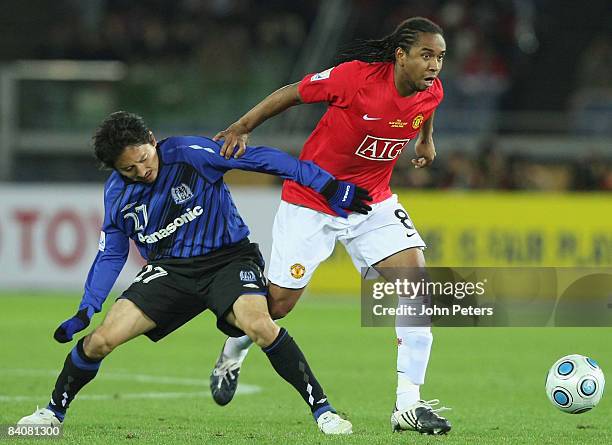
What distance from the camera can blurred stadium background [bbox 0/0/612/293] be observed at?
52.1 ft

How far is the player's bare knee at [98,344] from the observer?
20.0 ft

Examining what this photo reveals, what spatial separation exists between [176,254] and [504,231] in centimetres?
993

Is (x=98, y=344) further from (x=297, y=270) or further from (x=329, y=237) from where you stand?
(x=329, y=237)

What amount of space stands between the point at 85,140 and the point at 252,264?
44.5 ft

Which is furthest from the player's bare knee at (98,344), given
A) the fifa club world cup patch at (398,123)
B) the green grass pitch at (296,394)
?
the fifa club world cup patch at (398,123)

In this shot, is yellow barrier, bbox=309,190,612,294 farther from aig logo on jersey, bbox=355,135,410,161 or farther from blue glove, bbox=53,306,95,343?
blue glove, bbox=53,306,95,343

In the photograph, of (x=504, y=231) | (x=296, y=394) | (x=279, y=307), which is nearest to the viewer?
(x=279, y=307)

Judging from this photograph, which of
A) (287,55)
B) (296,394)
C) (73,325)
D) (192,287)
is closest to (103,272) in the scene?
(73,325)

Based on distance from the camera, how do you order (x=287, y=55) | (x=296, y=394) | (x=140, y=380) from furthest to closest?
1. (x=287, y=55)
2. (x=140, y=380)
3. (x=296, y=394)

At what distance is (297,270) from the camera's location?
275 inches

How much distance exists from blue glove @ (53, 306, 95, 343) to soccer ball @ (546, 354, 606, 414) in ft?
8.11

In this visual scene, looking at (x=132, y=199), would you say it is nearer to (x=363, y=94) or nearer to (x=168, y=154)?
(x=168, y=154)

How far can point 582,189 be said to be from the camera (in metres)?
16.8

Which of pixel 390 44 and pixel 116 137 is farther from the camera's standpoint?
pixel 390 44
